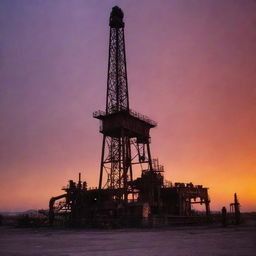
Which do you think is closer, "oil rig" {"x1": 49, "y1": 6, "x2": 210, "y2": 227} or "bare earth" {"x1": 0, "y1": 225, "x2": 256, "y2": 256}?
"bare earth" {"x1": 0, "y1": 225, "x2": 256, "y2": 256}

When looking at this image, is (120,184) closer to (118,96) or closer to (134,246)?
(118,96)

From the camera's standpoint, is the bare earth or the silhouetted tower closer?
the bare earth

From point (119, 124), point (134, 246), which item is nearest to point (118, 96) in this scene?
point (119, 124)

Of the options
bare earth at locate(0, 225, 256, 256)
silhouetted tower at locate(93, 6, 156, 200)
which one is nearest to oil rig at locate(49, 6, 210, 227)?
silhouetted tower at locate(93, 6, 156, 200)

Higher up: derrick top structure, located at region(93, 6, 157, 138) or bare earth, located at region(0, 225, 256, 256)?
derrick top structure, located at region(93, 6, 157, 138)

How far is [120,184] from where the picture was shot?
52.6 m

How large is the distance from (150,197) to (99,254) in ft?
128

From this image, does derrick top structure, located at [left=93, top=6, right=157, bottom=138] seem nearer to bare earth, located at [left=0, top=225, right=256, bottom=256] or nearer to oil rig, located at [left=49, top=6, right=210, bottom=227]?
oil rig, located at [left=49, top=6, right=210, bottom=227]

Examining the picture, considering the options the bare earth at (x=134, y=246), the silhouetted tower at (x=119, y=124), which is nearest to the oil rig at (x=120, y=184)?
the silhouetted tower at (x=119, y=124)

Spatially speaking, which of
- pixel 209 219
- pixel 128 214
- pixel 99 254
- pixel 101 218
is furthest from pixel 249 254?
pixel 209 219

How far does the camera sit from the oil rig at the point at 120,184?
51.5m

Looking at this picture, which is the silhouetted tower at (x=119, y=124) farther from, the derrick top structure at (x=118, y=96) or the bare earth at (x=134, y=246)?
the bare earth at (x=134, y=246)

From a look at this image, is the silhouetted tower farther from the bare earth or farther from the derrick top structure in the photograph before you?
the bare earth

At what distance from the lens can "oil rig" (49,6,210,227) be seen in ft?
169
